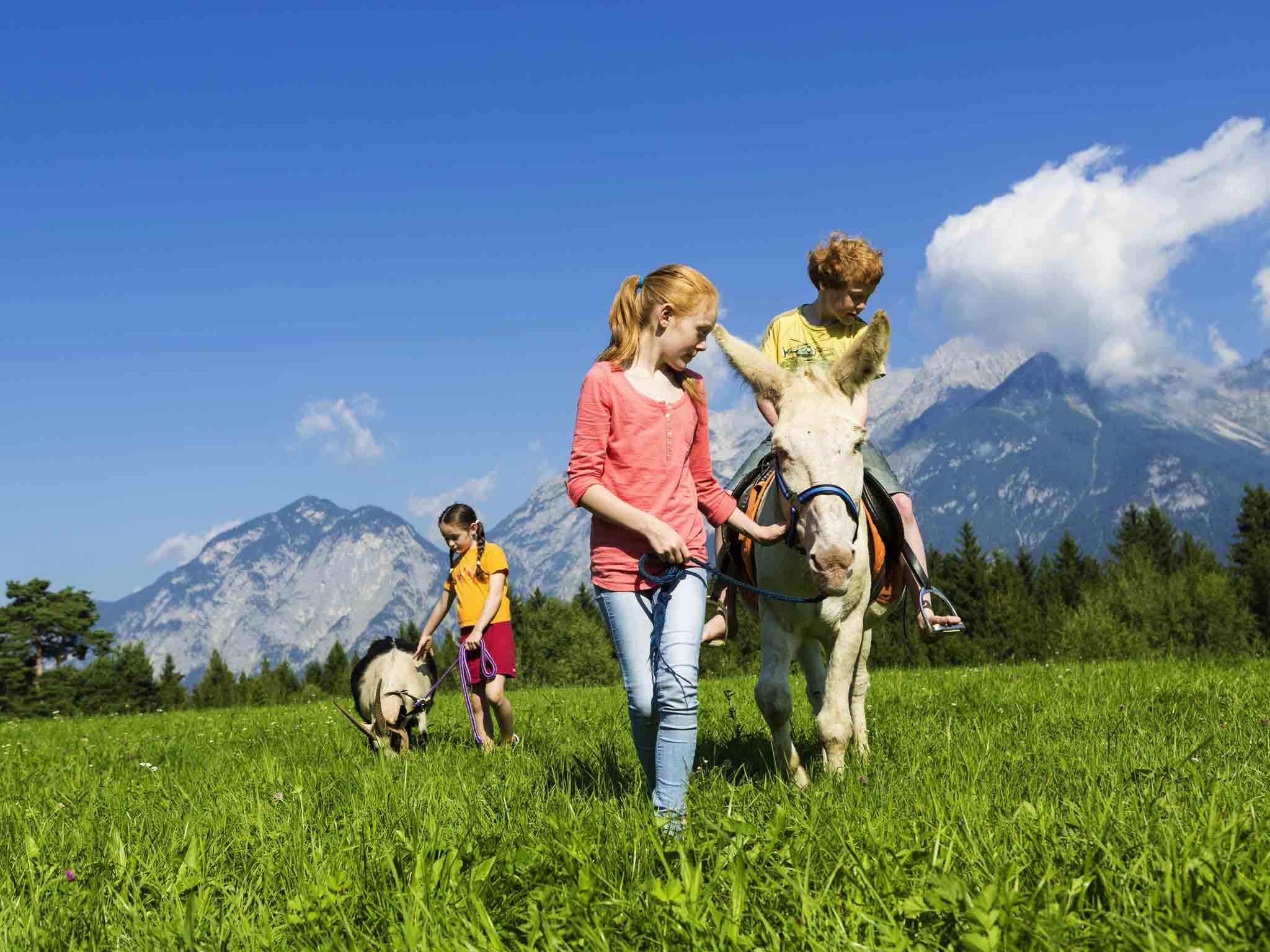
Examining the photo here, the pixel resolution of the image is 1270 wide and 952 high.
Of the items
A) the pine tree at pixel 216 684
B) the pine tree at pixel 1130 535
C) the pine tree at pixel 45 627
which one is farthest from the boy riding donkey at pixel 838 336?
the pine tree at pixel 1130 535

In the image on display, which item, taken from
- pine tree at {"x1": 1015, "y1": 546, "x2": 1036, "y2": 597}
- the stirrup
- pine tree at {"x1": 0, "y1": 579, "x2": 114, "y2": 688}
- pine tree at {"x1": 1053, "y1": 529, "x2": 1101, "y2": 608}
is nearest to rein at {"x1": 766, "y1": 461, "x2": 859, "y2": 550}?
the stirrup

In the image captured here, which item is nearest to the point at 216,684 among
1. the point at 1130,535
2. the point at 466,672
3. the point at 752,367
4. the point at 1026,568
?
the point at 1026,568

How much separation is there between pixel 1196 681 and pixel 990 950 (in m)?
8.67

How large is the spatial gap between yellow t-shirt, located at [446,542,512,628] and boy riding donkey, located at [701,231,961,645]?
3591 mm

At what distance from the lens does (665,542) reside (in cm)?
416

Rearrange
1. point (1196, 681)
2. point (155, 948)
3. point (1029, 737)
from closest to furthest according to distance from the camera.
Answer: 1. point (155, 948)
2. point (1029, 737)
3. point (1196, 681)

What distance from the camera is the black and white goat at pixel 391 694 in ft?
30.5

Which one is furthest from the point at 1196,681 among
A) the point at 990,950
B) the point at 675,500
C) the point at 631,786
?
the point at 990,950

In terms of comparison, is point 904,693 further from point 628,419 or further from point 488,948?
point 488,948

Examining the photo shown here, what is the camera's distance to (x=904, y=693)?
10.7 metres

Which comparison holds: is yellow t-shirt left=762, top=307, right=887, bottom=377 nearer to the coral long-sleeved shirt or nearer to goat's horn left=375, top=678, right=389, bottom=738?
the coral long-sleeved shirt

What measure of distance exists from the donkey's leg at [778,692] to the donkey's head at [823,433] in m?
0.46

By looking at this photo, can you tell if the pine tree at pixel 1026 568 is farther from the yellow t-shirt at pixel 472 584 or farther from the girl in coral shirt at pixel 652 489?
the girl in coral shirt at pixel 652 489

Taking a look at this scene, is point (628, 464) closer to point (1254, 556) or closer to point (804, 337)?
point (804, 337)
